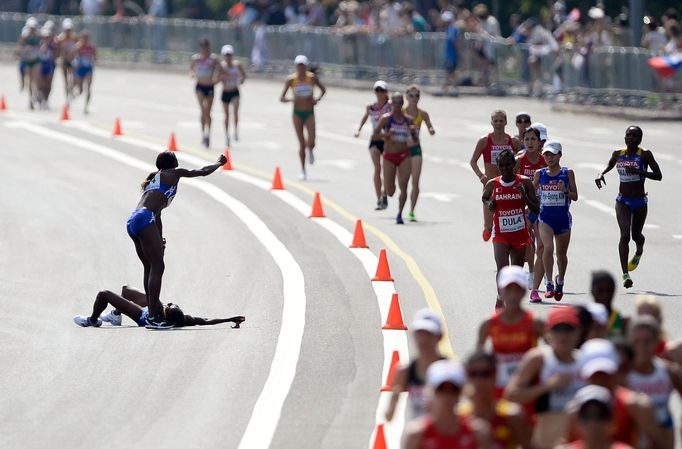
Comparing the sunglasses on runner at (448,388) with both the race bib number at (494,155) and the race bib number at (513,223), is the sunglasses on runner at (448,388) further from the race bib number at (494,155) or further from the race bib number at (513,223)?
the race bib number at (494,155)

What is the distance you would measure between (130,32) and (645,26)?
2176cm

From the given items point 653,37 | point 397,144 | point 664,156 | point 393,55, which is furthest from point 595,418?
point 393,55

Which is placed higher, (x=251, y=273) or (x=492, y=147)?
(x=492, y=147)

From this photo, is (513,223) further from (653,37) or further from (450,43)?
(450,43)

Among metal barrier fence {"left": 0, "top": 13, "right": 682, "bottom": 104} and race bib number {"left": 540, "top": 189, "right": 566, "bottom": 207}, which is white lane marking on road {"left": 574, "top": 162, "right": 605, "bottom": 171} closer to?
metal barrier fence {"left": 0, "top": 13, "right": 682, "bottom": 104}

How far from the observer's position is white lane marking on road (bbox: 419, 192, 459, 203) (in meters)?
27.9

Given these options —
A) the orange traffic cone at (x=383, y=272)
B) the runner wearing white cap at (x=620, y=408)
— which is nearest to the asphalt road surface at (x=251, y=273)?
the orange traffic cone at (x=383, y=272)

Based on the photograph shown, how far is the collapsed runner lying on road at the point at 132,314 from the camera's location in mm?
17406

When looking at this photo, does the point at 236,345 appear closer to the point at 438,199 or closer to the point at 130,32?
the point at 438,199

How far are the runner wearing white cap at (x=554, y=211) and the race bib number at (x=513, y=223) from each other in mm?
810

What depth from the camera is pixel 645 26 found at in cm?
4047

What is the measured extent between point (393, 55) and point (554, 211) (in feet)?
90.9

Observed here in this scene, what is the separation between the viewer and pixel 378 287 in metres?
19.7

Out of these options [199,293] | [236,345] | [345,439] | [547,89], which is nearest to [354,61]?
[547,89]
